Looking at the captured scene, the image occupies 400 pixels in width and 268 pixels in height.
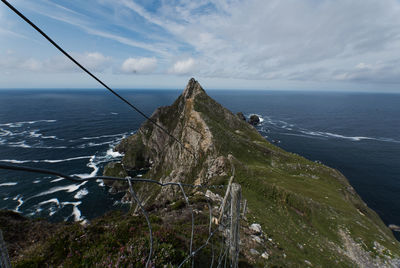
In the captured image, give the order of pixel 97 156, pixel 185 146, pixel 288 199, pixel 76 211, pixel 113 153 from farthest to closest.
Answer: pixel 113 153 → pixel 97 156 → pixel 185 146 → pixel 76 211 → pixel 288 199

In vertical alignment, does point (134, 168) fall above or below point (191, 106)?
below

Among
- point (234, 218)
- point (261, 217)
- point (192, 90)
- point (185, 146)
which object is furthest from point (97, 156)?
point (234, 218)

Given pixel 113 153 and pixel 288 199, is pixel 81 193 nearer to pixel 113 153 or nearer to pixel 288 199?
pixel 113 153

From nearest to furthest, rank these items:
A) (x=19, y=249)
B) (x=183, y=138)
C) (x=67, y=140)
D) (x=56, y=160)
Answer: (x=19, y=249) → (x=183, y=138) → (x=56, y=160) → (x=67, y=140)

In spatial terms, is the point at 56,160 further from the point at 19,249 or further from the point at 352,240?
the point at 352,240

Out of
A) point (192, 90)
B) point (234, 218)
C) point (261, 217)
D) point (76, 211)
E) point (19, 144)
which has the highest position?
point (192, 90)

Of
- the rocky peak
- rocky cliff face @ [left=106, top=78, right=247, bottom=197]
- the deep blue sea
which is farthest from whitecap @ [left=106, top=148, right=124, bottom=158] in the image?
the rocky peak

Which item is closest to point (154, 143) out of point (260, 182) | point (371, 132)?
point (260, 182)
